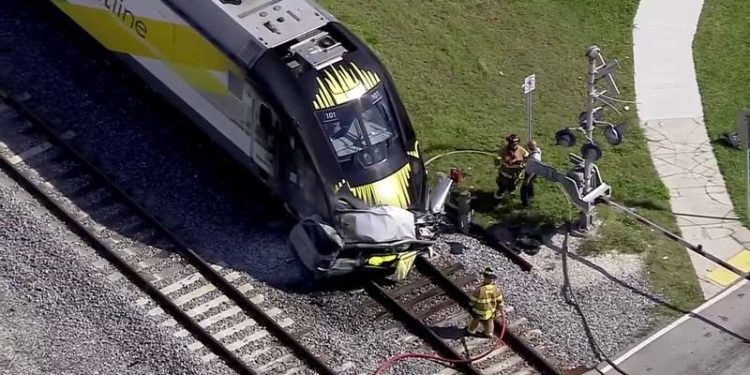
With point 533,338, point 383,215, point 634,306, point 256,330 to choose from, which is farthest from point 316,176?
point 634,306

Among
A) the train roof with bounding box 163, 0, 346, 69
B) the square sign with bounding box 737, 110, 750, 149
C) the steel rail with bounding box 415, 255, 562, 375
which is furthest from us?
the square sign with bounding box 737, 110, 750, 149

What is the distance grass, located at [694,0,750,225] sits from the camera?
22.7 meters

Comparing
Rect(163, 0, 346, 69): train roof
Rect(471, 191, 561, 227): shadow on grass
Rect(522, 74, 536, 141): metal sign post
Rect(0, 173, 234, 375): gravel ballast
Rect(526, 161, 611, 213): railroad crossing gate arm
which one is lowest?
Rect(0, 173, 234, 375): gravel ballast

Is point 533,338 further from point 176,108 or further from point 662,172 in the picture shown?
point 176,108

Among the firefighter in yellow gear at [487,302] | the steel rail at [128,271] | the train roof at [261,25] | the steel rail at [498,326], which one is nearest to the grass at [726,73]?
the steel rail at [498,326]

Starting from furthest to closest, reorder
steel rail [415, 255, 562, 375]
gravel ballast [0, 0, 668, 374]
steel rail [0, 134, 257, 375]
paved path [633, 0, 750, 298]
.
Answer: paved path [633, 0, 750, 298]
gravel ballast [0, 0, 668, 374]
steel rail [415, 255, 562, 375]
steel rail [0, 134, 257, 375]

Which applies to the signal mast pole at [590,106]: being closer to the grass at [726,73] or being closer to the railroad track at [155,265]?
the grass at [726,73]

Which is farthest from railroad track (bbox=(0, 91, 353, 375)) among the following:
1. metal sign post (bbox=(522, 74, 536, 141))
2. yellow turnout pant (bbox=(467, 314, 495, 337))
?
metal sign post (bbox=(522, 74, 536, 141))

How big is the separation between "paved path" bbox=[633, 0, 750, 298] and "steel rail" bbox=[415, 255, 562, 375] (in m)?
3.21

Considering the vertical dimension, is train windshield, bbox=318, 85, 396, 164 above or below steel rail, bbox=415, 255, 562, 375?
above

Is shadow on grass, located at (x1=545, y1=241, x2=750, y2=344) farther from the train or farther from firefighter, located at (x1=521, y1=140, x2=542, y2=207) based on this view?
the train

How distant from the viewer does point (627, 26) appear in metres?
26.7

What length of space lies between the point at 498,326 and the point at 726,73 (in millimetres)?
9171

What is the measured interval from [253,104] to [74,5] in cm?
537
